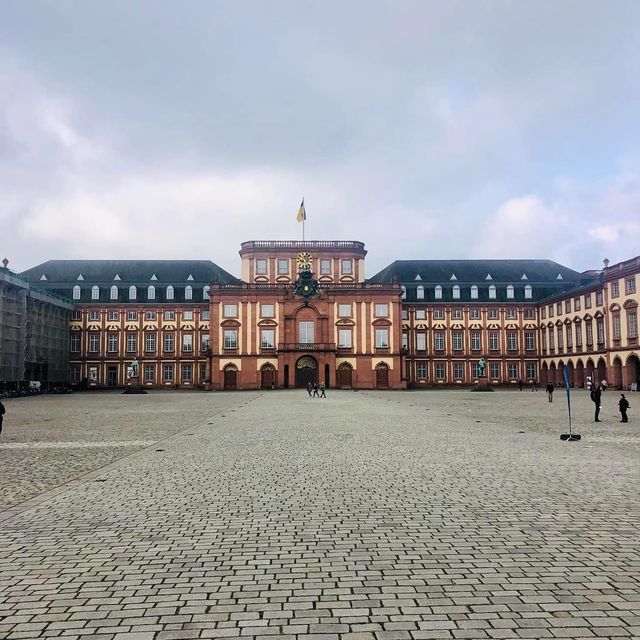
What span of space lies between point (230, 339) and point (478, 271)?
3784 centimetres

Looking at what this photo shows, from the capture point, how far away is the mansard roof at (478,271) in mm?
86375

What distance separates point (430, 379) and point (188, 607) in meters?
80.0

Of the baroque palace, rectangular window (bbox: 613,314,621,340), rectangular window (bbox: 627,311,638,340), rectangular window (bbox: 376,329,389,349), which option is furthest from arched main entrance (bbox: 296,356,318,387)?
rectangular window (bbox: 627,311,638,340)

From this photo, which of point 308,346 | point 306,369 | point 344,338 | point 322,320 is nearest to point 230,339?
point 308,346

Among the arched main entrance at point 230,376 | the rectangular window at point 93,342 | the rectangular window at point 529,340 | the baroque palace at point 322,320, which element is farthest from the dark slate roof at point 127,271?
the rectangular window at point 529,340

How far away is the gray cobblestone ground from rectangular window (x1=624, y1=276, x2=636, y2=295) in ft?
165

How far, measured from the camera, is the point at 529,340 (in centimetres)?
8319

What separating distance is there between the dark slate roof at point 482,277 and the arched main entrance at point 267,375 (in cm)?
2201

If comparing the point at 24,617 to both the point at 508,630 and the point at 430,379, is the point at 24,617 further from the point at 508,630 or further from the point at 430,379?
the point at 430,379

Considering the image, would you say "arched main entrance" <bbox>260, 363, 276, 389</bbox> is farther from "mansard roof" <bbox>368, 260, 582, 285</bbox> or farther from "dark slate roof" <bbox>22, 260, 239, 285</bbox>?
"mansard roof" <bbox>368, 260, 582, 285</bbox>

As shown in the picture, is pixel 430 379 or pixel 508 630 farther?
pixel 430 379

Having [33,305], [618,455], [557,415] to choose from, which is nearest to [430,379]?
[33,305]

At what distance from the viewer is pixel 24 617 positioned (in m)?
4.93

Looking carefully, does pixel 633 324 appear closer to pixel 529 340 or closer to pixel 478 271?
pixel 529 340
